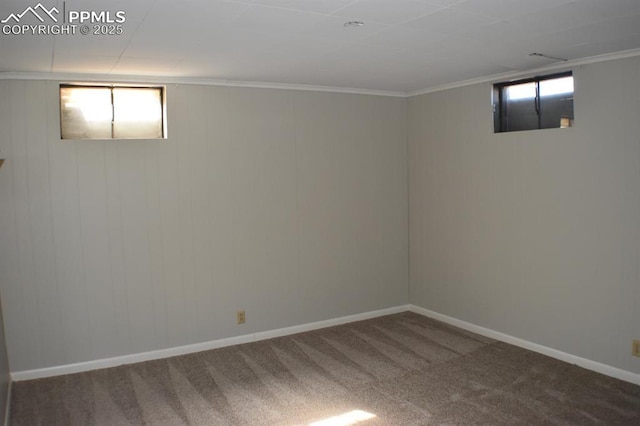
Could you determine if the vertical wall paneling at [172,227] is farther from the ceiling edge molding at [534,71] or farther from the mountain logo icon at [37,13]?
the ceiling edge molding at [534,71]

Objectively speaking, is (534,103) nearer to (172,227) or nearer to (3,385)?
(172,227)

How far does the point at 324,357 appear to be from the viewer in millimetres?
4133

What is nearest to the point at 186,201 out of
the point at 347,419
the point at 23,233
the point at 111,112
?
the point at 111,112

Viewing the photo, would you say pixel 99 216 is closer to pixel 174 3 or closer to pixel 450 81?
pixel 174 3

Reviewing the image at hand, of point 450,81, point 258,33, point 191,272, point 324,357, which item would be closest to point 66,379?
point 191,272

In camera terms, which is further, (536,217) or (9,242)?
(536,217)

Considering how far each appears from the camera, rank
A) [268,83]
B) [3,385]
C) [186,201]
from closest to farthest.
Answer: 1. [3,385]
2. [186,201]
3. [268,83]

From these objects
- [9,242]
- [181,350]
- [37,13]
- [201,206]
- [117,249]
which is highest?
[37,13]

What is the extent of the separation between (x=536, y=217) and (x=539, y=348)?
3.51ft

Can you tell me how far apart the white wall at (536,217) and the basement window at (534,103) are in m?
0.10

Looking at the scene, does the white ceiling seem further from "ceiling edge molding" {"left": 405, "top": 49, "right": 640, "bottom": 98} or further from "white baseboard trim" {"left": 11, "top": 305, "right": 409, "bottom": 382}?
"white baseboard trim" {"left": 11, "top": 305, "right": 409, "bottom": 382}

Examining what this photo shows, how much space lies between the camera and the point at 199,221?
14.0ft

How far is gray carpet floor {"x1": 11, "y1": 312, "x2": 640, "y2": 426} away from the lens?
3141 mm

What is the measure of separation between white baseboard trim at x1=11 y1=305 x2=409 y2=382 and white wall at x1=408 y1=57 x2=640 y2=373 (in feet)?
2.79
